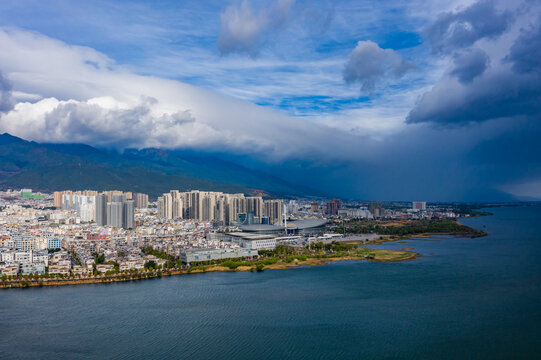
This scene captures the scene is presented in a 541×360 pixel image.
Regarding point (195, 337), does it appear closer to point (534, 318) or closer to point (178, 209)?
point (534, 318)

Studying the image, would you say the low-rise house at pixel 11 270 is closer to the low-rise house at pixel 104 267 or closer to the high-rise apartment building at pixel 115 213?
the low-rise house at pixel 104 267

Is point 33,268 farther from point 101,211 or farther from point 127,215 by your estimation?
point 101,211

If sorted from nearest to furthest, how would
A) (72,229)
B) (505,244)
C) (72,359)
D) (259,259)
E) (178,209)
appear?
(72,359), (259,259), (505,244), (72,229), (178,209)

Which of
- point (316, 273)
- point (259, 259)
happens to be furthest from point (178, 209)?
point (316, 273)

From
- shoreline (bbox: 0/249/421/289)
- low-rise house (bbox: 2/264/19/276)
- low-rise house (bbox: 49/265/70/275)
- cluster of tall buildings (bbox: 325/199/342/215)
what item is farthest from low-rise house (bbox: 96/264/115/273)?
cluster of tall buildings (bbox: 325/199/342/215)

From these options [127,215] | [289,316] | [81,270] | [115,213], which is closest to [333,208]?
[127,215]

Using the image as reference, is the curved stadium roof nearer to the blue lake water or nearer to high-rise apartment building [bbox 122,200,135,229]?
high-rise apartment building [bbox 122,200,135,229]

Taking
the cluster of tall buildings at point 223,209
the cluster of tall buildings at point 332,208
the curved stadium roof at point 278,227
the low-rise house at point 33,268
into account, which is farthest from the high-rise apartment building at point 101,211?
the cluster of tall buildings at point 332,208
